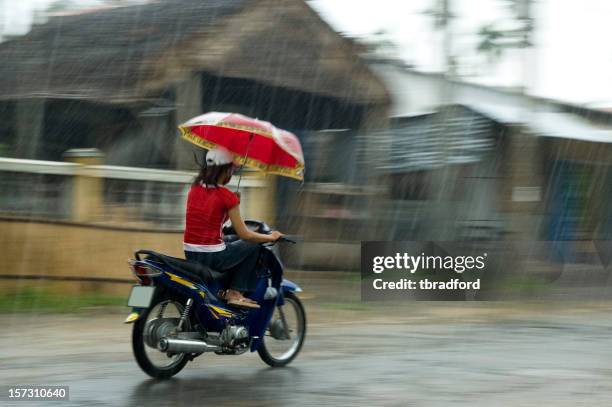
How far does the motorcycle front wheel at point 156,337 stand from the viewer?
6.76 meters

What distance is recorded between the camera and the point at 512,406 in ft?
20.0

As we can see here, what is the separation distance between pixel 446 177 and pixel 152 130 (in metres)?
5.26

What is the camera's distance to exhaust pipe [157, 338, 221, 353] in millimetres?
6730

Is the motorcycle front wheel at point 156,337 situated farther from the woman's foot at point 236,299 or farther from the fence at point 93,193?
the fence at point 93,193

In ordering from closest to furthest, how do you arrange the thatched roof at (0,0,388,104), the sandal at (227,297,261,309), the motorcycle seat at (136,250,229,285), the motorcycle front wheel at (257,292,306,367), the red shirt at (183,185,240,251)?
the motorcycle seat at (136,250,229,285), the red shirt at (183,185,240,251), the sandal at (227,297,261,309), the motorcycle front wheel at (257,292,306,367), the thatched roof at (0,0,388,104)

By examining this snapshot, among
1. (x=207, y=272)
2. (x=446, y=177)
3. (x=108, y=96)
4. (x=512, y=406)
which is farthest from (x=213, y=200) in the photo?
(x=446, y=177)

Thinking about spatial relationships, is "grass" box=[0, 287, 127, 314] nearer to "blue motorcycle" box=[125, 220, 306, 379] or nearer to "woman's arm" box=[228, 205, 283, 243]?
"blue motorcycle" box=[125, 220, 306, 379]

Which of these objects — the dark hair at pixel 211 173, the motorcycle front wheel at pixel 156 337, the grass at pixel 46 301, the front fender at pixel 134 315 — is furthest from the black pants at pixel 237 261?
the grass at pixel 46 301

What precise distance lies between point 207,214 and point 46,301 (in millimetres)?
4924

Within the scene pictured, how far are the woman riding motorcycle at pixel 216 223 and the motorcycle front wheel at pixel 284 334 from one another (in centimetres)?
53

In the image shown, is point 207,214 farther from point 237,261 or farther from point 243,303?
point 243,303

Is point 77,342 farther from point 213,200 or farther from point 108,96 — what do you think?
point 108,96

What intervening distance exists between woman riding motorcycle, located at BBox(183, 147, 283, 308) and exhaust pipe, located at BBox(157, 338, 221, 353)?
0.47m

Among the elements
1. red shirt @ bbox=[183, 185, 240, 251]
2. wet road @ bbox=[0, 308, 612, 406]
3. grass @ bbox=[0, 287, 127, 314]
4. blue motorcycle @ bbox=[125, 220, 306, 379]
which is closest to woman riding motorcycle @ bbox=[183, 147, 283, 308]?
red shirt @ bbox=[183, 185, 240, 251]
